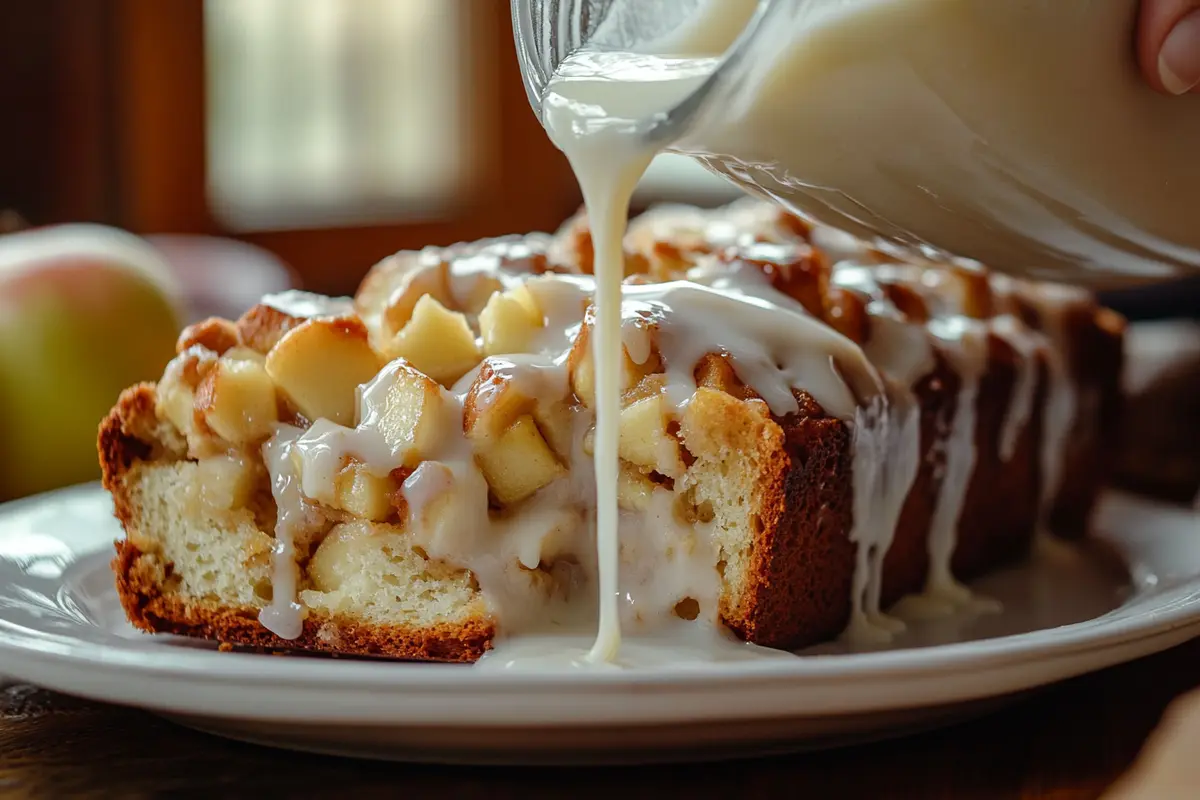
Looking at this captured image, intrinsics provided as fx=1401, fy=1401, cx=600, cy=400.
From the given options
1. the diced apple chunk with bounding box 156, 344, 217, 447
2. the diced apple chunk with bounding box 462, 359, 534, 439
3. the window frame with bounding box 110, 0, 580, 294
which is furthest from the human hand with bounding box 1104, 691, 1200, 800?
the window frame with bounding box 110, 0, 580, 294

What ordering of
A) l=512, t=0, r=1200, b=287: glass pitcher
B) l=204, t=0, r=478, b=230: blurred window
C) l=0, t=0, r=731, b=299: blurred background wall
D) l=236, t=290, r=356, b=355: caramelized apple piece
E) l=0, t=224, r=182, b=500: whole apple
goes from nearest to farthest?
l=512, t=0, r=1200, b=287: glass pitcher
l=236, t=290, r=356, b=355: caramelized apple piece
l=0, t=224, r=182, b=500: whole apple
l=0, t=0, r=731, b=299: blurred background wall
l=204, t=0, r=478, b=230: blurred window

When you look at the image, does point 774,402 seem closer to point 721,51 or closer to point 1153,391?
point 721,51

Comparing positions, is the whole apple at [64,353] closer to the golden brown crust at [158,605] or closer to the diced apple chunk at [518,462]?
the golden brown crust at [158,605]

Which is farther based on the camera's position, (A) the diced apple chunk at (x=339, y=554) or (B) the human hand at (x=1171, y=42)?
(A) the diced apple chunk at (x=339, y=554)

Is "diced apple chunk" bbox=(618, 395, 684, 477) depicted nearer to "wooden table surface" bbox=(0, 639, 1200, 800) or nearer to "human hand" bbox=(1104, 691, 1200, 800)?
"wooden table surface" bbox=(0, 639, 1200, 800)

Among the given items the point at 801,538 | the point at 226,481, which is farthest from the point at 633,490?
the point at 226,481

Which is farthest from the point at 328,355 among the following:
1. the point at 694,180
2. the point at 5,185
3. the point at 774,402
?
the point at 694,180

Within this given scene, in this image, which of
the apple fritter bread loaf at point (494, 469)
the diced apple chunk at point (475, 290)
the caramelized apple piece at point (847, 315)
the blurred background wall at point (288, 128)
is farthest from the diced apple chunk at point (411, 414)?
the blurred background wall at point (288, 128)
